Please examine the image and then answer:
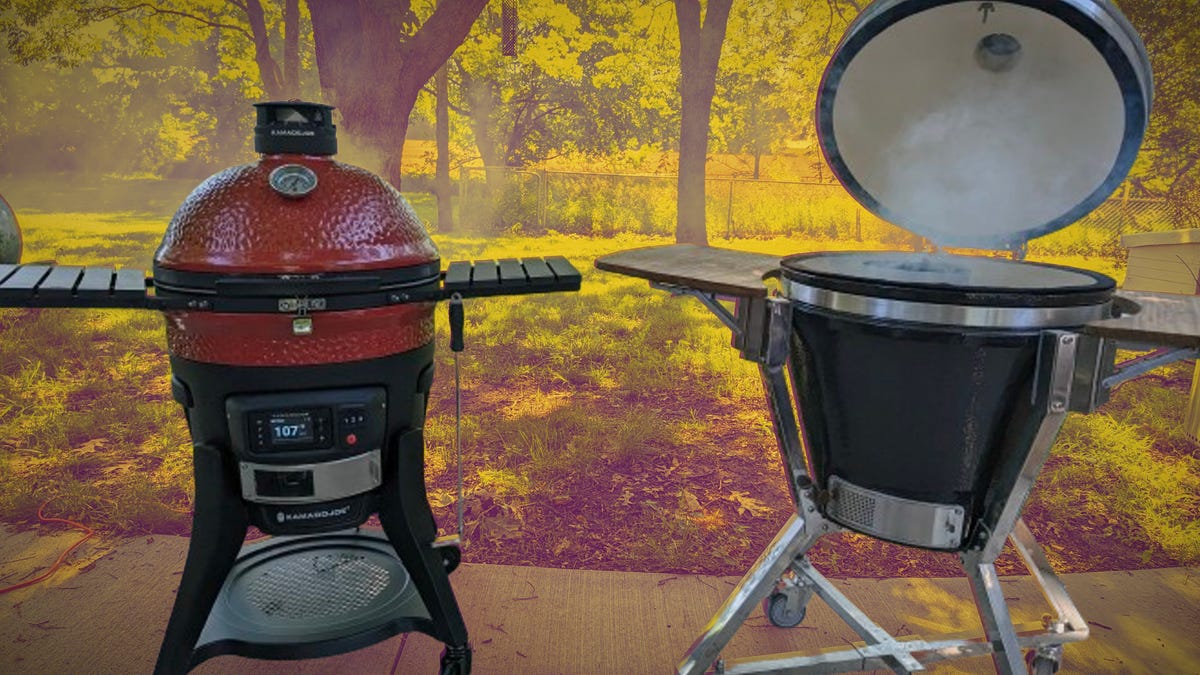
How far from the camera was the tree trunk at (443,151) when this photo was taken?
19.0 feet

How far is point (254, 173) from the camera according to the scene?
1.90 meters

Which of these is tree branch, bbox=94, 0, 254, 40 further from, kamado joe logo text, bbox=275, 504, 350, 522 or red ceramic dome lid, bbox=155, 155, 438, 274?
kamado joe logo text, bbox=275, 504, 350, 522

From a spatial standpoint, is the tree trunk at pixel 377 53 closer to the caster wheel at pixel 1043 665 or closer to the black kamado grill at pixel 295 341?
the black kamado grill at pixel 295 341

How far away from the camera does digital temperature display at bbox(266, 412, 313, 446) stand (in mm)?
1848

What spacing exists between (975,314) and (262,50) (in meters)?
5.59

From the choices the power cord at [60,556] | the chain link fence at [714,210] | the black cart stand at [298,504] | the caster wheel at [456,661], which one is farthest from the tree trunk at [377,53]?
the caster wheel at [456,661]

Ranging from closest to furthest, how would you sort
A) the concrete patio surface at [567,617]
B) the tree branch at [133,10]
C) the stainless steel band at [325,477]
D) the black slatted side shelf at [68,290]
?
the black slatted side shelf at [68,290], the stainless steel band at [325,477], the concrete patio surface at [567,617], the tree branch at [133,10]

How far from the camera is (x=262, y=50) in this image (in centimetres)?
562

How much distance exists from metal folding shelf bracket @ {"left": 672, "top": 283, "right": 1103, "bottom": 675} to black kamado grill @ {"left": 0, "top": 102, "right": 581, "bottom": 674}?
57cm

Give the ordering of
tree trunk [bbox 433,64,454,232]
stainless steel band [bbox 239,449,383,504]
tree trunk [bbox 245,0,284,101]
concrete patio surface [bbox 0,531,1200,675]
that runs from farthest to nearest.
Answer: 1. tree trunk [bbox 433,64,454,232]
2. tree trunk [bbox 245,0,284,101]
3. concrete patio surface [bbox 0,531,1200,675]
4. stainless steel band [bbox 239,449,383,504]

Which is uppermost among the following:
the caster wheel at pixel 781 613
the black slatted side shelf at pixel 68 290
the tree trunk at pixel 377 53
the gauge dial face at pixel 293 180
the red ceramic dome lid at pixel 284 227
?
the tree trunk at pixel 377 53

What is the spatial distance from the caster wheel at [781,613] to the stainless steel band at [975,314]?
134cm

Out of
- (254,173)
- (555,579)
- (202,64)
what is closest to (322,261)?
(254,173)

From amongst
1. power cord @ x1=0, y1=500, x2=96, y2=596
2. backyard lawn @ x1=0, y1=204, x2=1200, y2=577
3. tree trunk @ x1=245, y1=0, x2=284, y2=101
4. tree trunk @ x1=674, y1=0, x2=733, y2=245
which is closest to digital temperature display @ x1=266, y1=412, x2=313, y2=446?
backyard lawn @ x1=0, y1=204, x2=1200, y2=577
